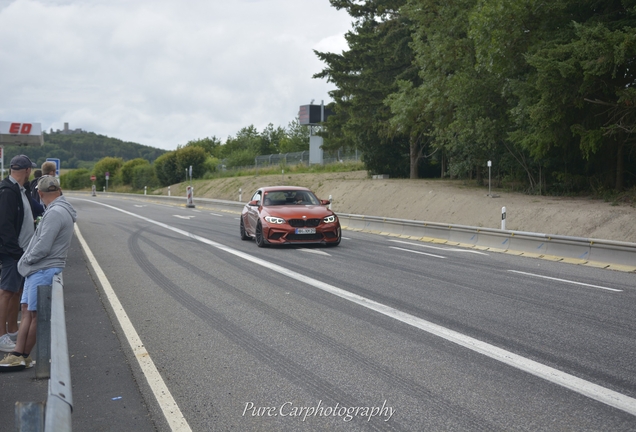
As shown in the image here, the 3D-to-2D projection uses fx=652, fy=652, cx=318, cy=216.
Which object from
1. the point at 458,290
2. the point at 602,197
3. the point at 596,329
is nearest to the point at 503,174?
the point at 602,197

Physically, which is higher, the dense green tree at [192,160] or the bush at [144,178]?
the dense green tree at [192,160]

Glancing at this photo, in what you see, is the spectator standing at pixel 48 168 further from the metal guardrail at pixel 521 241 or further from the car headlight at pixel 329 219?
the metal guardrail at pixel 521 241

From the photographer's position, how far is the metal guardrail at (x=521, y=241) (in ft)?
43.6

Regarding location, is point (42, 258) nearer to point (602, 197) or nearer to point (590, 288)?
point (590, 288)

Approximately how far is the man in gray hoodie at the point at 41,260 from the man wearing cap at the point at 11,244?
0.55 meters

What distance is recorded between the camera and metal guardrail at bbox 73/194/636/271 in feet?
43.6

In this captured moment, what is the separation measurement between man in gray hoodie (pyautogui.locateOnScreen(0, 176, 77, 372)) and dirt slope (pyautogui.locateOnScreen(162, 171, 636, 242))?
15.7 meters

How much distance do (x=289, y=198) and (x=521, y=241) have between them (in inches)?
231

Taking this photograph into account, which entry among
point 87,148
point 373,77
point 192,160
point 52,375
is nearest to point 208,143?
point 87,148

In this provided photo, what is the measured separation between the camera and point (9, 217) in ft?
21.7

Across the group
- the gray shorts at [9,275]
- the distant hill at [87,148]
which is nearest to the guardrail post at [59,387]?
the gray shorts at [9,275]

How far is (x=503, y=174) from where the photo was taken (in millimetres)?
30750

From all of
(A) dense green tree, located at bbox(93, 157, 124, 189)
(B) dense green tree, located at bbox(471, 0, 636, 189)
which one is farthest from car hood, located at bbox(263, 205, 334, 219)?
(A) dense green tree, located at bbox(93, 157, 124, 189)

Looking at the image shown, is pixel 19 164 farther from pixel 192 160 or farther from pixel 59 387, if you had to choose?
pixel 192 160
